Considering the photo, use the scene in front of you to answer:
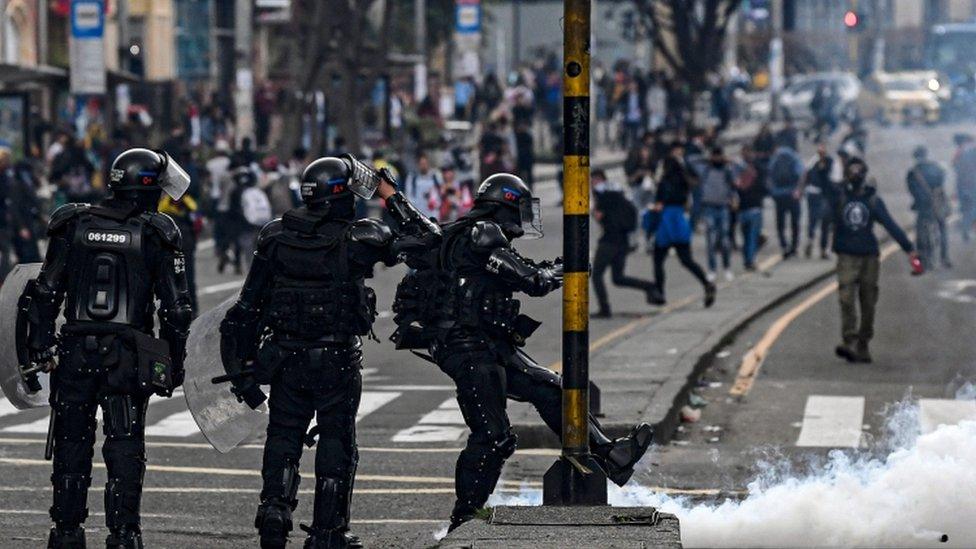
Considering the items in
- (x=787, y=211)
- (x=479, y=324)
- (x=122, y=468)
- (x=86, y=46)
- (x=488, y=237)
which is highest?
(x=86, y=46)

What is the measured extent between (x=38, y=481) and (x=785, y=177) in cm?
1929

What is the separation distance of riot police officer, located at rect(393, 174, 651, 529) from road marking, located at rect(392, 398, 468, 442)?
14.0ft

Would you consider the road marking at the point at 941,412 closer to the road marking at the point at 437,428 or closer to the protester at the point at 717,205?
the road marking at the point at 437,428

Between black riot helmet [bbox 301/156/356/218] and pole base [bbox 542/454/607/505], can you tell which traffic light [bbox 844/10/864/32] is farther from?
black riot helmet [bbox 301/156/356/218]

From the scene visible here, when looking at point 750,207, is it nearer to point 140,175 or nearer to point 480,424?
point 480,424

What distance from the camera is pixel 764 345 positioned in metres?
20.8

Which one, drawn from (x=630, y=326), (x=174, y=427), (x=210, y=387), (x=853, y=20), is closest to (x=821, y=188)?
(x=630, y=326)

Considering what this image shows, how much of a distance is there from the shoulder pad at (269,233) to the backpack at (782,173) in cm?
2142

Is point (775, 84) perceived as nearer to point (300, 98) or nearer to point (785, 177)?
point (300, 98)

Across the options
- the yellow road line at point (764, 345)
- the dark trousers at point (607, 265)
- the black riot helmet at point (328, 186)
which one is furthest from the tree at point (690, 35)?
the black riot helmet at point (328, 186)

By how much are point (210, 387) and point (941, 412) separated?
702 cm

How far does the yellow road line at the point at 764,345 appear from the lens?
1802 centimetres

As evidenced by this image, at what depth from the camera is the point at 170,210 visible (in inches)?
862

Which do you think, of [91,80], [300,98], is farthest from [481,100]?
[91,80]
